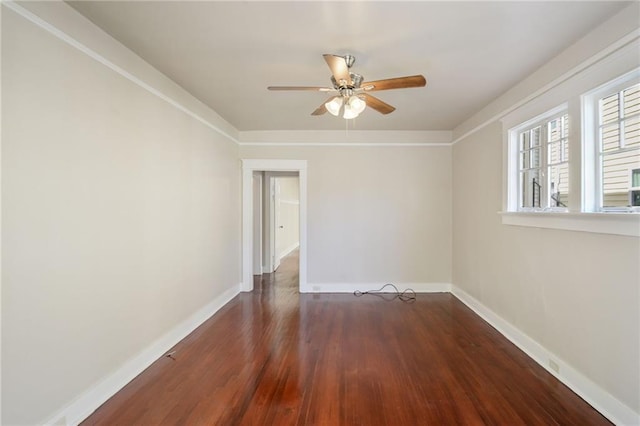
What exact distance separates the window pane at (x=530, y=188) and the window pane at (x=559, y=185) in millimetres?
169

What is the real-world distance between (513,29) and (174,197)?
306 cm

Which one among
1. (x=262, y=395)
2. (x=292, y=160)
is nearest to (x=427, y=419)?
(x=262, y=395)

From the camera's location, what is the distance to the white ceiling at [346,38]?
1.75 metres

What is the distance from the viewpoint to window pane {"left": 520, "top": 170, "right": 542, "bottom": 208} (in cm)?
278

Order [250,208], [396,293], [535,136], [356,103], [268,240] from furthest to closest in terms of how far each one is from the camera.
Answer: [268,240] < [250,208] < [396,293] < [535,136] < [356,103]

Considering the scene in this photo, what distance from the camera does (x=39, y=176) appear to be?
61.8 inches

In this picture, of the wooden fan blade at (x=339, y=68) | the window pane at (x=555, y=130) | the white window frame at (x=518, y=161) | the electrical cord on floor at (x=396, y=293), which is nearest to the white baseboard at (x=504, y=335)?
the electrical cord on floor at (x=396, y=293)

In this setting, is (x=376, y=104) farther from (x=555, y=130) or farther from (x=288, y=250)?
(x=288, y=250)

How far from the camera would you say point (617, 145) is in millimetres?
1959

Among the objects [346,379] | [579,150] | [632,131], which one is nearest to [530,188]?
[579,150]

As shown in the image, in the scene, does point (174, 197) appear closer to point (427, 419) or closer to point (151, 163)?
point (151, 163)

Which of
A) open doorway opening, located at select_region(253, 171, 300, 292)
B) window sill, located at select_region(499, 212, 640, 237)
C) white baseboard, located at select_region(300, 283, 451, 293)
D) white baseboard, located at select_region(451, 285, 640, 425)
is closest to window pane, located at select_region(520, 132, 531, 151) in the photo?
window sill, located at select_region(499, 212, 640, 237)

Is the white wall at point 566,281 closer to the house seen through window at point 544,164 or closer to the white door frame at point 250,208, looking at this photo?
the house seen through window at point 544,164

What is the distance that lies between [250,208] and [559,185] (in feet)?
12.5
